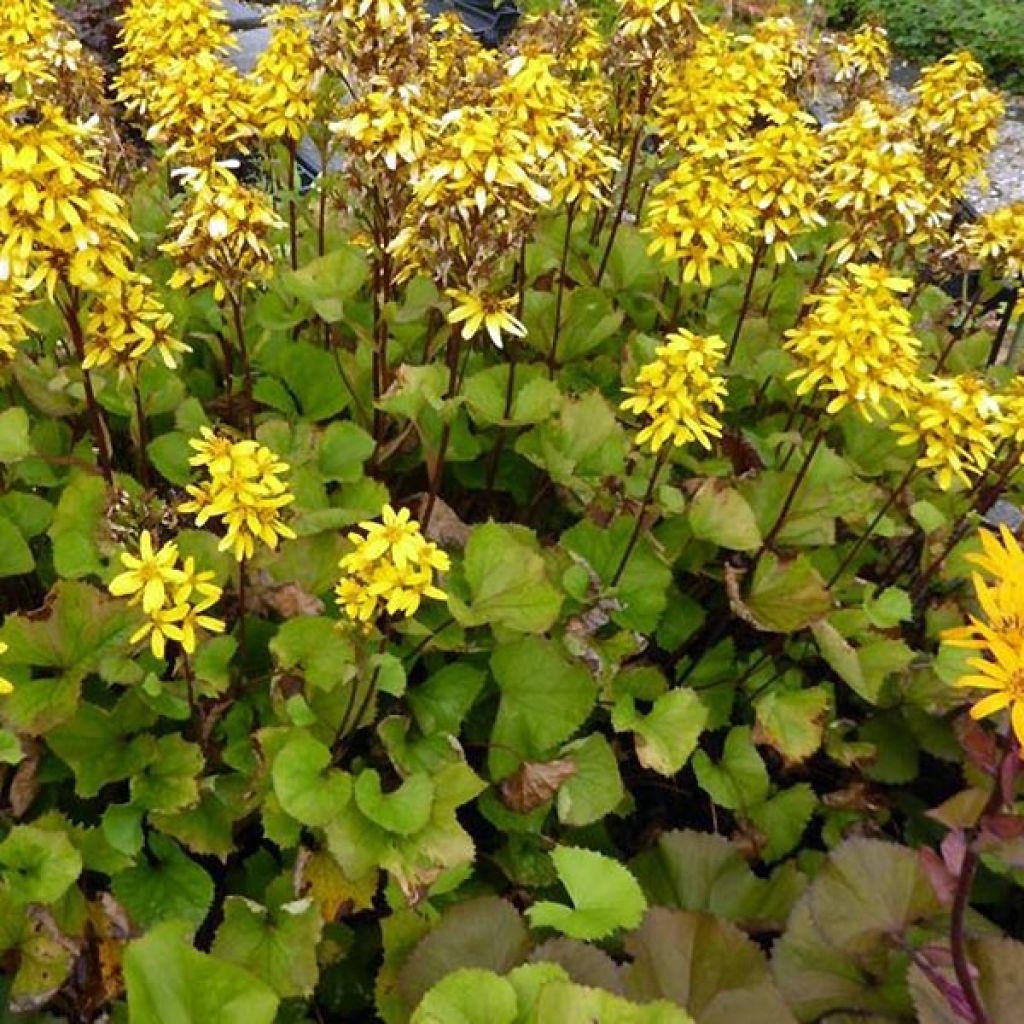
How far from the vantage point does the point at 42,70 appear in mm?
2418

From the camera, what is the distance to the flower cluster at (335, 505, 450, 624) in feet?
5.48

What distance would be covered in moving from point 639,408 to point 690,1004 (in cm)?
101

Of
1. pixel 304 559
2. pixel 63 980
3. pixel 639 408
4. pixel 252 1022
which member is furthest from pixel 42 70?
pixel 252 1022

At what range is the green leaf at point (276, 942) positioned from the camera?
173 cm

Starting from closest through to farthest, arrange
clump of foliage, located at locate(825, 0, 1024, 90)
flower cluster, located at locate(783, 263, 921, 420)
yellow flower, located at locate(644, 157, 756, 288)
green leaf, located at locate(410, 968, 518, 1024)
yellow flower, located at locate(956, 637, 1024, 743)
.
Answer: yellow flower, located at locate(956, 637, 1024, 743) < green leaf, located at locate(410, 968, 518, 1024) < flower cluster, located at locate(783, 263, 921, 420) < yellow flower, located at locate(644, 157, 756, 288) < clump of foliage, located at locate(825, 0, 1024, 90)

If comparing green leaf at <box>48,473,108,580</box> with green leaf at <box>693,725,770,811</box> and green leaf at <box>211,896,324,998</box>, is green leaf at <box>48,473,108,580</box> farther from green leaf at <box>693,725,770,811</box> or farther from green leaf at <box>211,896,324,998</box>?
green leaf at <box>693,725,770,811</box>

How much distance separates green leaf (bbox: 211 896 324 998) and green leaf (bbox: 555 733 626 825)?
481 mm

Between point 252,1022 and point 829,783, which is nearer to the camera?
point 252,1022

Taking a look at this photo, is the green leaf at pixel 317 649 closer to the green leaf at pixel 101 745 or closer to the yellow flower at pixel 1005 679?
the green leaf at pixel 101 745

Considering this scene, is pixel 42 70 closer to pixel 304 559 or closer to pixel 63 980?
pixel 304 559

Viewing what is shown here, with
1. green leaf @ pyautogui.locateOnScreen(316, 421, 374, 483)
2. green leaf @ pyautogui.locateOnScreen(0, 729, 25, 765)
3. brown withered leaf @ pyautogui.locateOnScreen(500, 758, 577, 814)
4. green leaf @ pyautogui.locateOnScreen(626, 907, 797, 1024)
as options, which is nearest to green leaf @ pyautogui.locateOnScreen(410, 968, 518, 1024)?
green leaf @ pyautogui.locateOnScreen(626, 907, 797, 1024)

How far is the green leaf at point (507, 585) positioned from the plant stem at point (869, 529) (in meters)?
0.75

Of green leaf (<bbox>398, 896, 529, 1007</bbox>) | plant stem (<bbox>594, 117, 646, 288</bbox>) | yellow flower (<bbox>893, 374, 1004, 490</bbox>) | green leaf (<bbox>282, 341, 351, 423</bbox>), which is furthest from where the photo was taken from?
plant stem (<bbox>594, 117, 646, 288</bbox>)

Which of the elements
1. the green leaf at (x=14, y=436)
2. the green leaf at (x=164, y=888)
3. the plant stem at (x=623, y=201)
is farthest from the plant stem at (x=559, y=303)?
the green leaf at (x=164, y=888)
